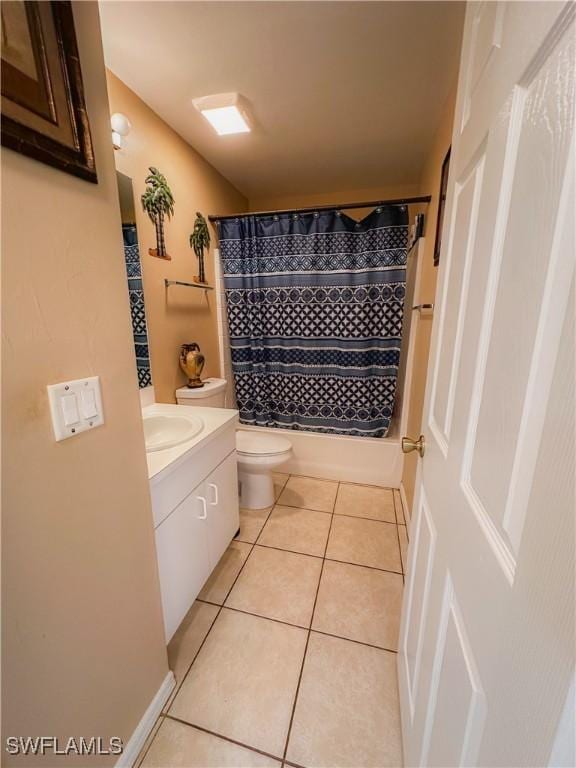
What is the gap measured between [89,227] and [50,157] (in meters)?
0.13

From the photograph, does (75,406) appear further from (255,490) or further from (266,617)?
(255,490)

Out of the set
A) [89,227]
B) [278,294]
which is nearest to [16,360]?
[89,227]

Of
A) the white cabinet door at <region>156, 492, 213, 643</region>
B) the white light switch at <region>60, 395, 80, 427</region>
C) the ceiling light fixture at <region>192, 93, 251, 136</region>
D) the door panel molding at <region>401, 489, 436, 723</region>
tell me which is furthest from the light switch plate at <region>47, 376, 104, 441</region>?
the ceiling light fixture at <region>192, 93, 251, 136</region>

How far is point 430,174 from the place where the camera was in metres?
1.96

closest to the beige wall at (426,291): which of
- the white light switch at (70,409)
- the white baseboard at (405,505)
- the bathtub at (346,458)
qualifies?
the white baseboard at (405,505)

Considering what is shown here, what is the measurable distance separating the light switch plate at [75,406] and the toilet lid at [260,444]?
1.29 metres

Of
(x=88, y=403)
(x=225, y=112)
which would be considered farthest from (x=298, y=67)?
(x=88, y=403)

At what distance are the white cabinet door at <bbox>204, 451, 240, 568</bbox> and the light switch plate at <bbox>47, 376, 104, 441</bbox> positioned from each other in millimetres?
754

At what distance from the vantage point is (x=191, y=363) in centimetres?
198

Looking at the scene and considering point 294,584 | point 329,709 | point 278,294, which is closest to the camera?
point 329,709

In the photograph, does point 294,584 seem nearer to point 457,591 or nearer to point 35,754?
point 35,754

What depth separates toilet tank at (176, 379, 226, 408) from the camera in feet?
6.43

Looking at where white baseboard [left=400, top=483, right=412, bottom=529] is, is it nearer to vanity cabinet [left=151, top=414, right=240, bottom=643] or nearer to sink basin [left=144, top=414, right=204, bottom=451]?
vanity cabinet [left=151, top=414, right=240, bottom=643]

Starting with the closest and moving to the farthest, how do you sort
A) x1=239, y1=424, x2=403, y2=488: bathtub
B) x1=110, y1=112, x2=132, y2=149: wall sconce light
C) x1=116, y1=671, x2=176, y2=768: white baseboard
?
x1=116, y1=671, x2=176, y2=768: white baseboard → x1=110, y1=112, x2=132, y2=149: wall sconce light → x1=239, y1=424, x2=403, y2=488: bathtub
